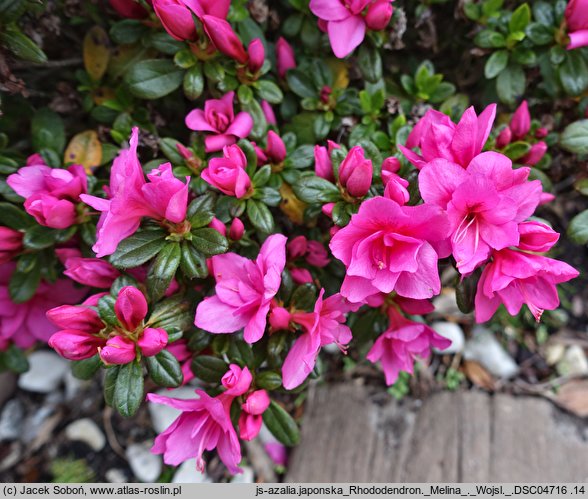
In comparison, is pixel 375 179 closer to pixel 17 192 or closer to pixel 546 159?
pixel 546 159

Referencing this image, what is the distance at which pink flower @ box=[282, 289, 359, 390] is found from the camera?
3.66 ft

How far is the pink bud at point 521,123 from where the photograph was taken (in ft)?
4.80

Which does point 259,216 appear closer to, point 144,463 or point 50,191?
point 50,191

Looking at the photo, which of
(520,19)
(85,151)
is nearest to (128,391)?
(85,151)

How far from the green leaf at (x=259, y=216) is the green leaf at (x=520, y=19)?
909 mm

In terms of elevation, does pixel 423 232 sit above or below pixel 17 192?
above

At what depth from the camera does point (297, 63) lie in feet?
5.38

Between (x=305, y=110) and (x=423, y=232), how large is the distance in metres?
0.70

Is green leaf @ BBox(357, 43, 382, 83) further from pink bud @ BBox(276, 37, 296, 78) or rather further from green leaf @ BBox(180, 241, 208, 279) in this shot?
green leaf @ BBox(180, 241, 208, 279)

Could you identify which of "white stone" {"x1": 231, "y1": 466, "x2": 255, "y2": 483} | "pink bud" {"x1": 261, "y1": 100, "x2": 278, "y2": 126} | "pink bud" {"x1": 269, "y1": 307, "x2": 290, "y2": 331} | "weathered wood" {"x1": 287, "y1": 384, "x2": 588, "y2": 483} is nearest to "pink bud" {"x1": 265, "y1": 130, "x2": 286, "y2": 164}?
"pink bud" {"x1": 261, "y1": 100, "x2": 278, "y2": 126}

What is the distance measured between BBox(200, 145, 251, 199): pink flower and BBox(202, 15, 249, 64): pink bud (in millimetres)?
271
